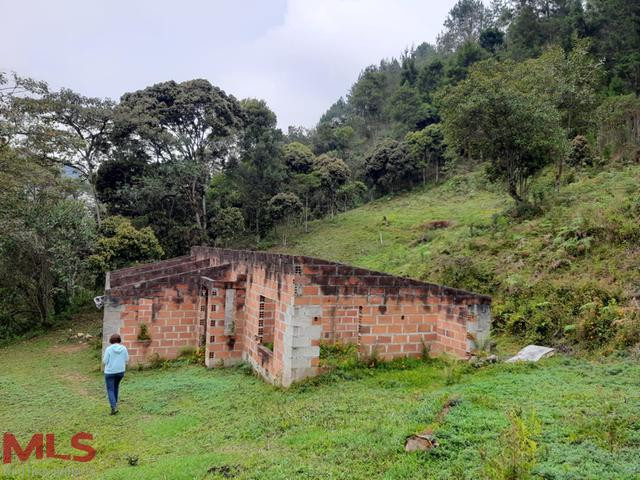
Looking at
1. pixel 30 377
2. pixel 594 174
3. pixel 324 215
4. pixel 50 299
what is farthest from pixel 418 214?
pixel 30 377

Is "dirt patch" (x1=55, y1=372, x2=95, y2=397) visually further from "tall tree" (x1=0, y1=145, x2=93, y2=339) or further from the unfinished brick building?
"tall tree" (x1=0, y1=145, x2=93, y2=339)

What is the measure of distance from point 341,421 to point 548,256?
9.12m

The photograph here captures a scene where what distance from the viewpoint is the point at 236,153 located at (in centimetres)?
2920

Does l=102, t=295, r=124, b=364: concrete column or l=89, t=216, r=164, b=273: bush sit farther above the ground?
l=89, t=216, r=164, b=273: bush

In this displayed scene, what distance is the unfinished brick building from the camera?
8.15m

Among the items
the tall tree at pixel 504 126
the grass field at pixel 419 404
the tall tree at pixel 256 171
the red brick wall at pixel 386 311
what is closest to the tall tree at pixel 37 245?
the grass field at pixel 419 404

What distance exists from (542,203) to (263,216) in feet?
56.1

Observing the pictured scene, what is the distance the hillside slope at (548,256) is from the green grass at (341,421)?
1.99 metres

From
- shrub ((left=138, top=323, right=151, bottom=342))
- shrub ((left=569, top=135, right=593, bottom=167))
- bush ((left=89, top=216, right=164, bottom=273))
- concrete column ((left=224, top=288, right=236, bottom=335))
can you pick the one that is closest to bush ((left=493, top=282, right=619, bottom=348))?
concrete column ((left=224, top=288, right=236, bottom=335))

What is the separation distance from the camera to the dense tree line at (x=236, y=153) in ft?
53.9

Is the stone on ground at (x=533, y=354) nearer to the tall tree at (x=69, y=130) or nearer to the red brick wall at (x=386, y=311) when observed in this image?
the red brick wall at (x=386, y=311)

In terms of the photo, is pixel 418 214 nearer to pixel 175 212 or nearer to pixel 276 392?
pixel 175 212

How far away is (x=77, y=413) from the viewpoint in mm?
7691

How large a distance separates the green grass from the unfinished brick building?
1.85ft
